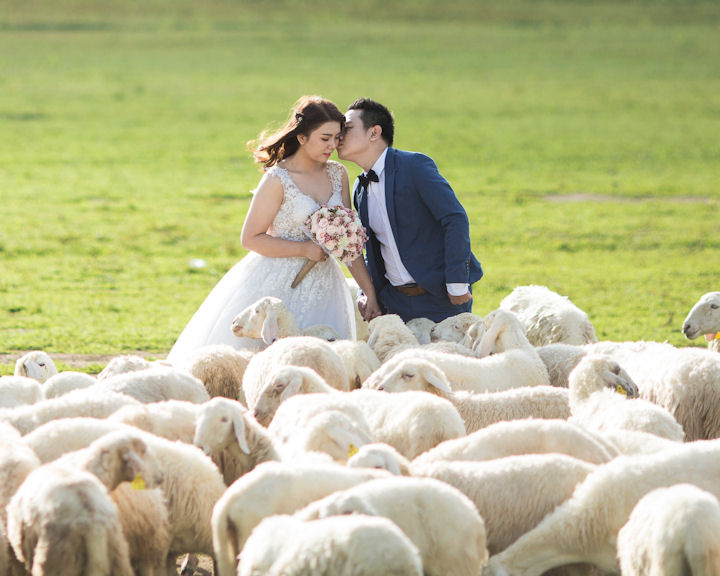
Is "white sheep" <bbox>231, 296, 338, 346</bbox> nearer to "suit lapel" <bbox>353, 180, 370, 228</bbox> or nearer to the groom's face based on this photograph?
"suit lapel" <bbox>353, 180, 370, 228</bbox>

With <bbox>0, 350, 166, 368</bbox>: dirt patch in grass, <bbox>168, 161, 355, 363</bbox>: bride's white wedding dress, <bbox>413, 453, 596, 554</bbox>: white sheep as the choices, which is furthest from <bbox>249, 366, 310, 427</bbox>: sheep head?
<bbox>0, 350, 166, 368</bbox>: dirt patch in grass

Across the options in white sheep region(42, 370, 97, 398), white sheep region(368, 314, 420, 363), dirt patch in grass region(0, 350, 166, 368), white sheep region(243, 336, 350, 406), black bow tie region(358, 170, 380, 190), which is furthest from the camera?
dirt patch in grass region(0, 350, 166, 368)

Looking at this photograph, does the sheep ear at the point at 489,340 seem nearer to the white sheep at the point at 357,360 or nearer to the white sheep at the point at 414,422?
the white sheep at the point at 357,360

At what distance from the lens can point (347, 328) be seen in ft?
26.1

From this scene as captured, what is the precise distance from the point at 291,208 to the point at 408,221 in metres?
0.84

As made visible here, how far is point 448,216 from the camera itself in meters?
7.97

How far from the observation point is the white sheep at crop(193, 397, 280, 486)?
5.09 meters

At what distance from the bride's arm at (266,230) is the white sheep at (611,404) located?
7.95 ft

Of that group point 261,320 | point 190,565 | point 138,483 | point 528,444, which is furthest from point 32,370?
point 528,444

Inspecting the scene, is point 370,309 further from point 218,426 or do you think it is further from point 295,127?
point 218,426

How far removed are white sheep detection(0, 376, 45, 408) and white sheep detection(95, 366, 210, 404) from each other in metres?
0.38

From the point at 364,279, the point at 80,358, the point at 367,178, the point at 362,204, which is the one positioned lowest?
the point at 80,358

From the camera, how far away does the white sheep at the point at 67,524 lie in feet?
13.7

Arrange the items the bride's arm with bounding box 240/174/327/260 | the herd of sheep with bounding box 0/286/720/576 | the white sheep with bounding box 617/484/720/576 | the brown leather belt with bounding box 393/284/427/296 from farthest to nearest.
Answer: the brown leather belt with bounding box 393/284/427/296, the bride's arm with bounding box 240/174/327/260, the herd of sheep with bounding box 0/286/720/576, the white sheep with bounding box 617/484/720/576
